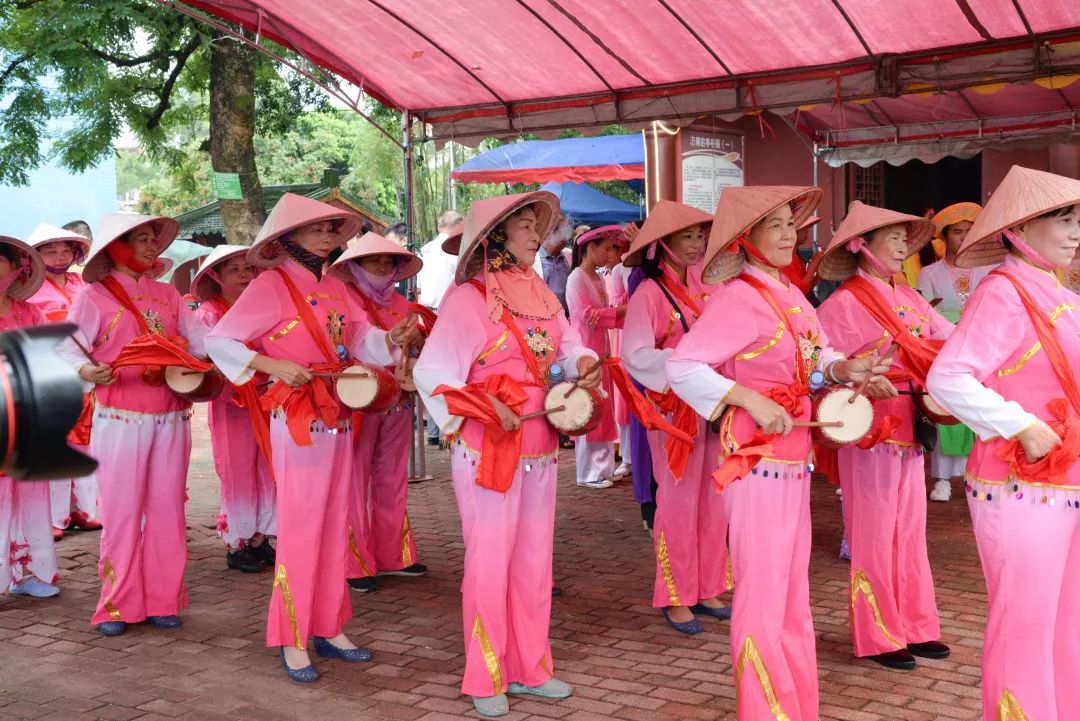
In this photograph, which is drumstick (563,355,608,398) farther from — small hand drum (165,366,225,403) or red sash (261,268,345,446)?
small hand drum (165,366,225,403)

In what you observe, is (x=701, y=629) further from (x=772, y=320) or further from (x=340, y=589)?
(x=772, y=320)

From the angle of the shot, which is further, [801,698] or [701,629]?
[701,629]

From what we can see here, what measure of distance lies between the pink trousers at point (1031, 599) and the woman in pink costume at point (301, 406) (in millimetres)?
2728

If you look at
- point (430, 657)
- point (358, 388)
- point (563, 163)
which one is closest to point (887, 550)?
point (430, 657)

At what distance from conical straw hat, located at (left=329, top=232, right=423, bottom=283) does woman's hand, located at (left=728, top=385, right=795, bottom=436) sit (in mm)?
2913

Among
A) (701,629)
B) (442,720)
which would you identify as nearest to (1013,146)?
(701,629)

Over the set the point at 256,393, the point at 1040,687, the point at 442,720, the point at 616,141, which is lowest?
the point at 442,720

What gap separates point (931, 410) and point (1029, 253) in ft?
4.11

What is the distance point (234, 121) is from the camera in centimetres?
1421

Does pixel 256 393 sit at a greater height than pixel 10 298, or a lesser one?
lesser

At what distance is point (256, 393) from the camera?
19.2 ft

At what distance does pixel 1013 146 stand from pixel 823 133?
1905 millimetres

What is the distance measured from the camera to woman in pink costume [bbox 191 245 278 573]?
7008 mm


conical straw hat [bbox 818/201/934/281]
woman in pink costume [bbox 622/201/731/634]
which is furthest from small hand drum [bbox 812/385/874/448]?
woman in pink costume [bbox 622/201/731/634]
